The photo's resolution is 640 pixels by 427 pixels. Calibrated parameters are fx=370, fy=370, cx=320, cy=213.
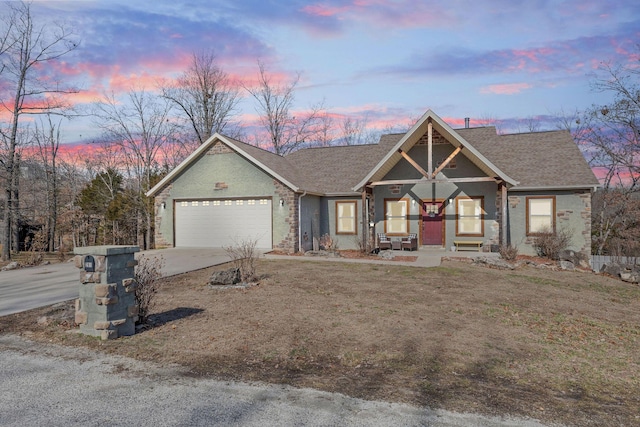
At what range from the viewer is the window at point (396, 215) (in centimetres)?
1823

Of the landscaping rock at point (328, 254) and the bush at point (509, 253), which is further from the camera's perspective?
the landscaping rock at point (328, 254)

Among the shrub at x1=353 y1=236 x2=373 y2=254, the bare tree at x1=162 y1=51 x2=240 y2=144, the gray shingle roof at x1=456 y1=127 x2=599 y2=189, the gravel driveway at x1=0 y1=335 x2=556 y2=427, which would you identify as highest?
the bare tree at x1=162 y1=51 x2=240 y2=144

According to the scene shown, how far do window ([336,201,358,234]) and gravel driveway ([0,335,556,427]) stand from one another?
48.4 feet

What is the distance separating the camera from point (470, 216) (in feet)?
56.5

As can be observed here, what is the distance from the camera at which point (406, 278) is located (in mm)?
10945

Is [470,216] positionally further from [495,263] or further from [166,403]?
[166,403]

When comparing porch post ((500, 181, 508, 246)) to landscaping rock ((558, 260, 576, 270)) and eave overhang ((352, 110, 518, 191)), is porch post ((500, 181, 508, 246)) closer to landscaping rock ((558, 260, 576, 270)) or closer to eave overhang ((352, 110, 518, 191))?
eave overhang ((352, 110, 518, 191))

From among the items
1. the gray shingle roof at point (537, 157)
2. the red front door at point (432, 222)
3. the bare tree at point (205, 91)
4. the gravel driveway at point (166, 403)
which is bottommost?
the gravel driveway at point (166, 403)

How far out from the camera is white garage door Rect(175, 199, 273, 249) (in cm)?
1769

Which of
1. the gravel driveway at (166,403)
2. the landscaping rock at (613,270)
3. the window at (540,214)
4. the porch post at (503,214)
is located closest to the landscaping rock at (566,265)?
the landscaping rock at (613,270)

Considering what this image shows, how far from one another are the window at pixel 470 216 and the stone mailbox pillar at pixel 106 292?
583 inches

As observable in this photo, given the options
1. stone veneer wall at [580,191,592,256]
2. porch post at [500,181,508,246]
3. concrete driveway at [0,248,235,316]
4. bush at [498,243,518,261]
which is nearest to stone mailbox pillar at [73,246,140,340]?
concrete driveway at [0,248,235,316]

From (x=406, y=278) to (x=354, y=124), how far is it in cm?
3256

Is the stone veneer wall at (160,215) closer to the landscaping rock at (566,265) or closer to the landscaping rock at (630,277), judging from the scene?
the landscaping rock at (566,265)
